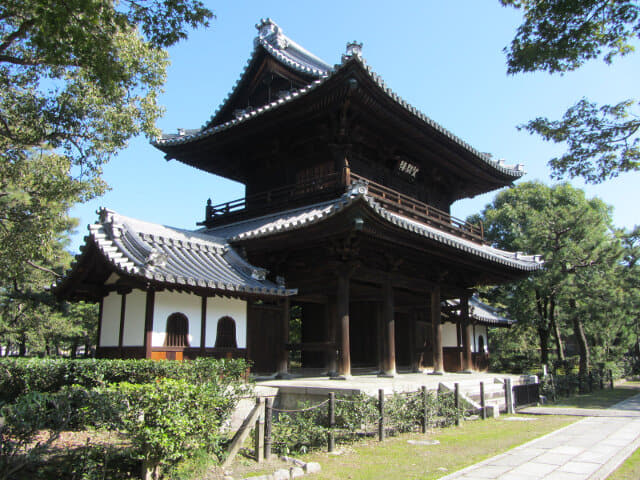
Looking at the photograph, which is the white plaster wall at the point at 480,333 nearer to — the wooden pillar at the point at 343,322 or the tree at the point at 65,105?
the wooden pillar at the point at 343,322

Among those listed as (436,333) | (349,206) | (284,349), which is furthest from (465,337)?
(349,206)

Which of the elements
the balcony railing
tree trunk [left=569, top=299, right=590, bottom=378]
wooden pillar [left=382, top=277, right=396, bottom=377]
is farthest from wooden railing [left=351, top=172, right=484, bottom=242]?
tree trunk [left=569, top=299, right=590, bottom=378]

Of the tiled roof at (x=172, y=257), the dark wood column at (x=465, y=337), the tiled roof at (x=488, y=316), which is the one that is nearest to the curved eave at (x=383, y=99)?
the tiled roof at (x=172, y=257)

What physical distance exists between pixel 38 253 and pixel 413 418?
11.1m

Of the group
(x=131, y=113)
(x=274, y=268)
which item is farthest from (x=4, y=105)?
(x=274, y=268)

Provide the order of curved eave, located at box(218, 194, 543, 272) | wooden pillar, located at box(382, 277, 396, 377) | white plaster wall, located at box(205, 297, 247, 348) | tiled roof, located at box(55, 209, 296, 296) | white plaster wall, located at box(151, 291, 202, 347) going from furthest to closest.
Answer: wooden pillar, located at box(382, 277, 396, 377) < white plaster wall, located at box(205, 297, 247, 348) < curved eave, located at box(218, 194, 543, 272) < white plaster wall, located at box(151, 291, 202, 347) < tiled roof, located at box(55, 209, 296, 296)

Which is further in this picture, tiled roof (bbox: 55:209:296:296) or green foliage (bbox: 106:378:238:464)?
tiled roof (bbox: 55:209:296:296)

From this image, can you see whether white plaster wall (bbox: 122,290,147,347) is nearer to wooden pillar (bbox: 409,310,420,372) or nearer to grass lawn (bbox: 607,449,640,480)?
grass lawn (bbox: 607,449,640,480)

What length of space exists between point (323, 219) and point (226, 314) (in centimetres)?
336

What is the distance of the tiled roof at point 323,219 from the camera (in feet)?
37.8

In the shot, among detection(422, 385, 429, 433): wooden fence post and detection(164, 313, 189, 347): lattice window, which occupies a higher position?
detection(164, 313, 189, 347): lattice window

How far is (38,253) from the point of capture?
1403 centimetres

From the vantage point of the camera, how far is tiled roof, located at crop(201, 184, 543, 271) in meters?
11.5

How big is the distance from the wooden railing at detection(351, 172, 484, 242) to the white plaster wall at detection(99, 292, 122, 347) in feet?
21.4
